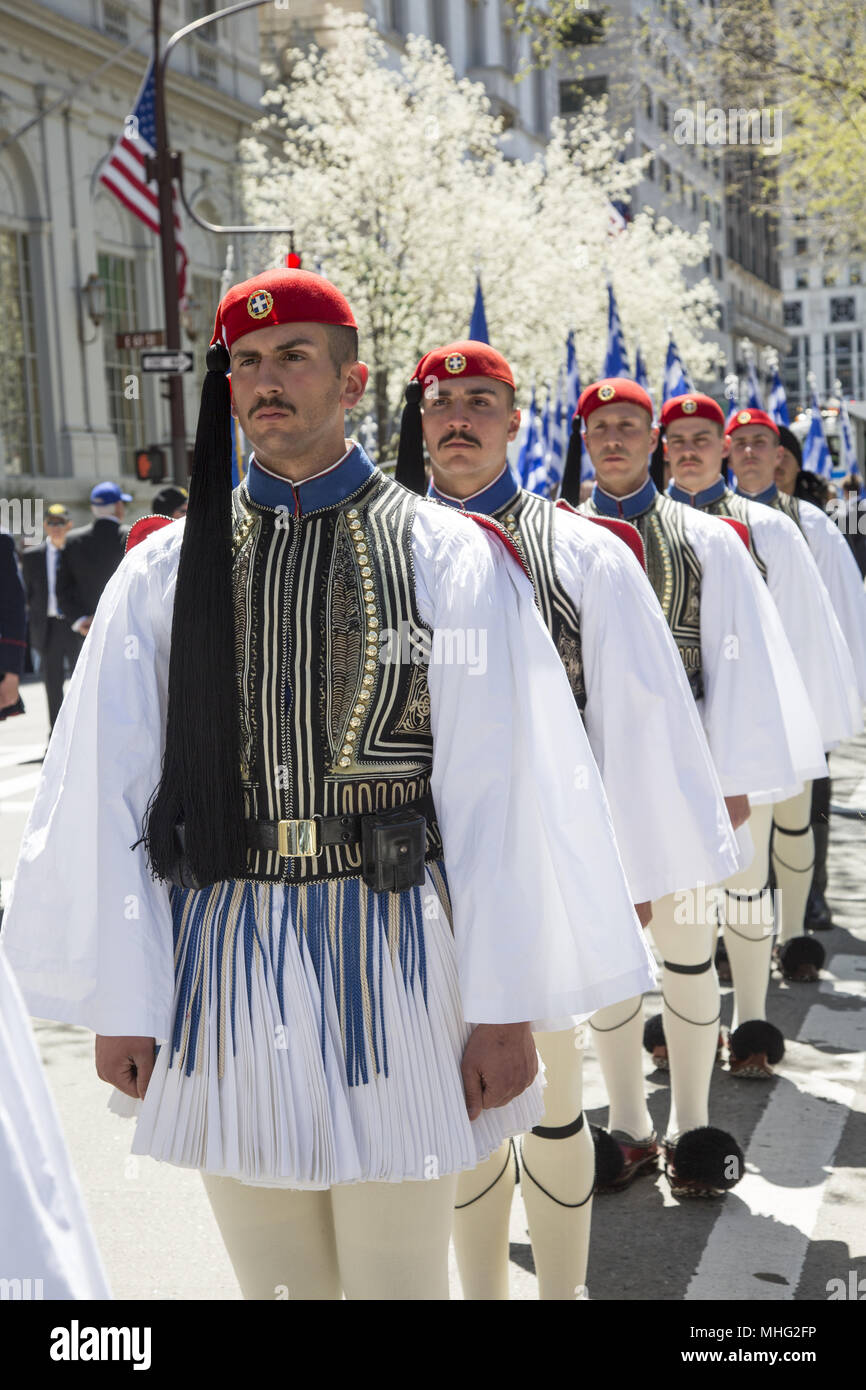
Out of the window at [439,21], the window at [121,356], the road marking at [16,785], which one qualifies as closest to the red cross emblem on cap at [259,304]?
the road marking at [16,785]

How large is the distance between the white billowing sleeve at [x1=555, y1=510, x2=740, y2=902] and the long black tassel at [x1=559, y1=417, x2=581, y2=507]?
1174 mm

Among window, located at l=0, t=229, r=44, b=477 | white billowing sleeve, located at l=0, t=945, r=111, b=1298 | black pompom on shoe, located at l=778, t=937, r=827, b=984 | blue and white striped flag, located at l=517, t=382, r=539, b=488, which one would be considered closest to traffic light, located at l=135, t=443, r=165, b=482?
blue and white striped flag, located at l=517, t=382, r=539, b=488

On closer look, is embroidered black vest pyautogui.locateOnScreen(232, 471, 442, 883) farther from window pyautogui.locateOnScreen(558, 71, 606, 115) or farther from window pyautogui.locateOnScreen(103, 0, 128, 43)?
window pyautogui.locateOnScreen(558, 71, 606, 115)

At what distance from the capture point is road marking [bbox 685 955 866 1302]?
388 centimetres

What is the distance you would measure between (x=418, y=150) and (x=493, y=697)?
84.2 ft

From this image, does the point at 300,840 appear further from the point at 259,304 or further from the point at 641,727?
the point at 641,727

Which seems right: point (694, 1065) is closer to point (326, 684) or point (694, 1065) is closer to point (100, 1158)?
point (100, 1158)

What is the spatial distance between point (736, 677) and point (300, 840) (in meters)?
2.37

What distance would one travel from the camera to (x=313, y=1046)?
2.42 meters

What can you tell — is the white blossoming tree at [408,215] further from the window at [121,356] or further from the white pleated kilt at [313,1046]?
the white pleated kilt at [313,1046]

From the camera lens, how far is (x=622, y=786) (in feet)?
12.0

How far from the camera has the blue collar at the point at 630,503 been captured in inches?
183
